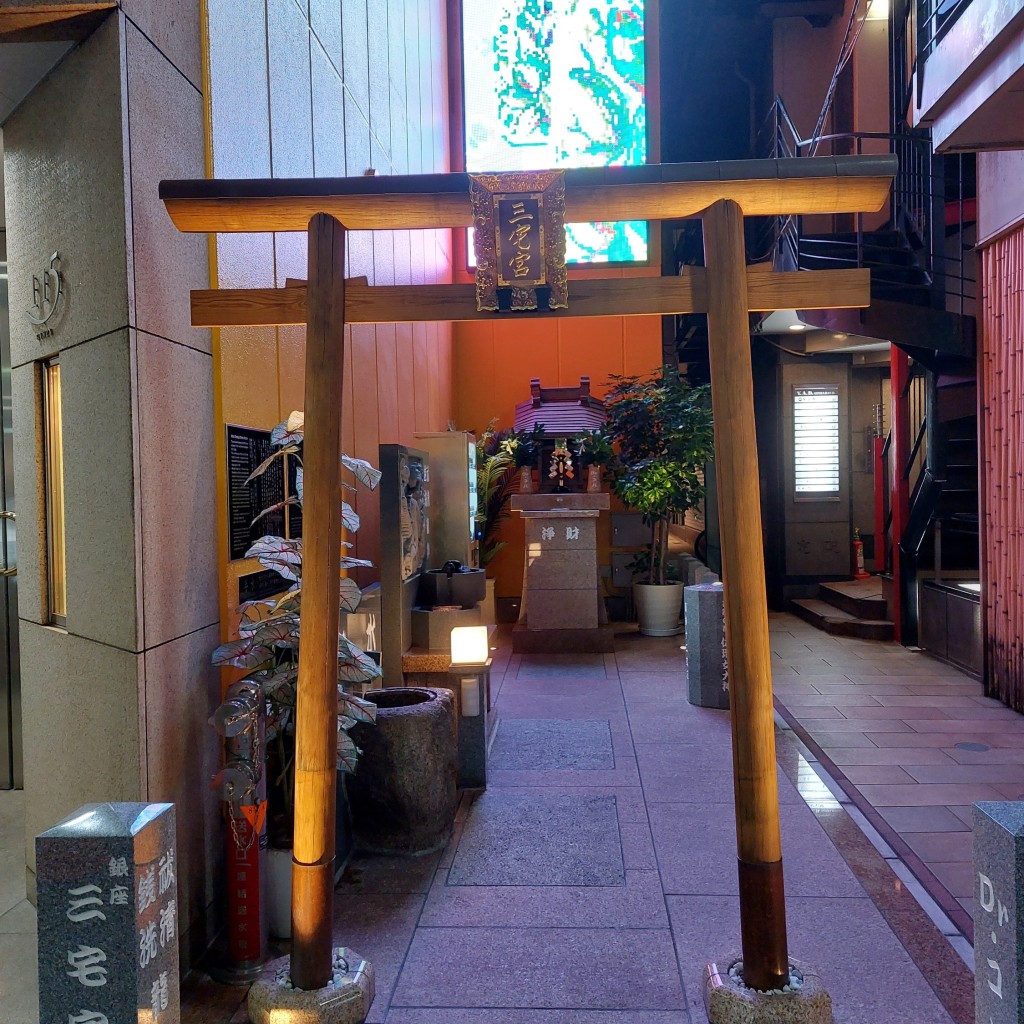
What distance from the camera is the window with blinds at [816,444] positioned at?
12.9 meters

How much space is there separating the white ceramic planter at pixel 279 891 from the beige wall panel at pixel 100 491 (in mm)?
1191

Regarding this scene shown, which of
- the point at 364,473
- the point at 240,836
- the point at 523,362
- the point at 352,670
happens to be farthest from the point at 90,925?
the point at 523,362

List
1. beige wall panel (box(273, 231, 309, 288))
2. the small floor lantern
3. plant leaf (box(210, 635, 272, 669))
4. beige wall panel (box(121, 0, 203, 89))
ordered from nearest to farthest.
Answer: beige wall panel (box(121, 0, 203, 89))
plant leaf (box(210, 635, 272, 669))
beige wall panel (box(273, 231, 309, 288))
the small floor lantern

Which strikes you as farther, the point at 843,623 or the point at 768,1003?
the point at 843,623

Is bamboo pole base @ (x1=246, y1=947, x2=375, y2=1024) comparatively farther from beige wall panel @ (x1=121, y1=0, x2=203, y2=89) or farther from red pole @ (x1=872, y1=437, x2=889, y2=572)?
red pole @ (x1=872, y1=437, x2=889, y2=572)

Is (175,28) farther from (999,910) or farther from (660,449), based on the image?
(660,449)

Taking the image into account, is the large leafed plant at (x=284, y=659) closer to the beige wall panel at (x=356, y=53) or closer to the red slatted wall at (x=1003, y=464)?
A: the beige wall panel at (x=356, y=53)

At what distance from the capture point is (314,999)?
2967 millimetres

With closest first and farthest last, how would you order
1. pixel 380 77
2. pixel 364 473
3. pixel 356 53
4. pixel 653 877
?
pixel 364 473 < pixel 653 877 < pixel 356 53 < pixel 380 77

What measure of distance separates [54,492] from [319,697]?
178 cm

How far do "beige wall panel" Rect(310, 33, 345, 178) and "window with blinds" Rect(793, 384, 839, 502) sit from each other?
28.6 ft

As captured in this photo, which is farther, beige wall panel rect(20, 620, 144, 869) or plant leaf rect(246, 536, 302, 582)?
plant leaf rect(246, 536, 302, 582)

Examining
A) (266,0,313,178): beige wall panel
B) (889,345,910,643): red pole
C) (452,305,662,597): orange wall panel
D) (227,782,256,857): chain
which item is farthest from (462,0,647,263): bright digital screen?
(227,782,256,857): chain

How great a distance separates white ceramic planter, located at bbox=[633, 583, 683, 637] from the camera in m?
11.0
